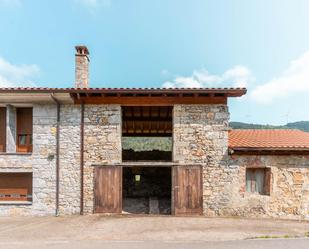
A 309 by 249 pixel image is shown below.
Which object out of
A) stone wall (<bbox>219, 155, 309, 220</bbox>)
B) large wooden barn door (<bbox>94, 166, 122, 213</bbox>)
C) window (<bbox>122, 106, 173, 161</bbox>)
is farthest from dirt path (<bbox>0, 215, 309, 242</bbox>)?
window (<bbox>122, 106, 173, 161</bbox>)

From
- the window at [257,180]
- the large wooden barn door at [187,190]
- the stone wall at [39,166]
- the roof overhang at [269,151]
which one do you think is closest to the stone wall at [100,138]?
the stone wall at [39,166]

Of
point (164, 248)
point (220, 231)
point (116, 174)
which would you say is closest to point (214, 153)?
point (220, 231)

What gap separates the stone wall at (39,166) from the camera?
10250 millimetres

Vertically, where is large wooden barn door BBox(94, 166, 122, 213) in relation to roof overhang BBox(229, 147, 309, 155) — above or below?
below

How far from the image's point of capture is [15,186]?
10570mm

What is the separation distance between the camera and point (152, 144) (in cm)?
4144

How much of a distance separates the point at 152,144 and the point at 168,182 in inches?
964

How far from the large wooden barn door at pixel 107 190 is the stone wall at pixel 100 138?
0.26 m

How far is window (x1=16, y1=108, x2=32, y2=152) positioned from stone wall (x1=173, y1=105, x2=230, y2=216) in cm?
637

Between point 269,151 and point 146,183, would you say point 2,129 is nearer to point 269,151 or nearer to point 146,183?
point 146,183

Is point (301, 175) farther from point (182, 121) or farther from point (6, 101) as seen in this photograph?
point (6, 101)

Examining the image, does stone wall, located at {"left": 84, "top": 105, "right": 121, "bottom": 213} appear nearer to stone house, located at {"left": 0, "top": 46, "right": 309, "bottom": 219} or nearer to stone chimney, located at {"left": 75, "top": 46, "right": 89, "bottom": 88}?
stone house, located at {"left": 0, "top": 46, "right": 309, "bottom": 219}

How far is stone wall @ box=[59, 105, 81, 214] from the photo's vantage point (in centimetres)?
1029

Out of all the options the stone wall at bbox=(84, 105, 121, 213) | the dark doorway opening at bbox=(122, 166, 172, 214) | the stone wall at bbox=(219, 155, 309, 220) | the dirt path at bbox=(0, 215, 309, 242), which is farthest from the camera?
the dark doorway opening at bbox=(122, 166, 172, 214)
